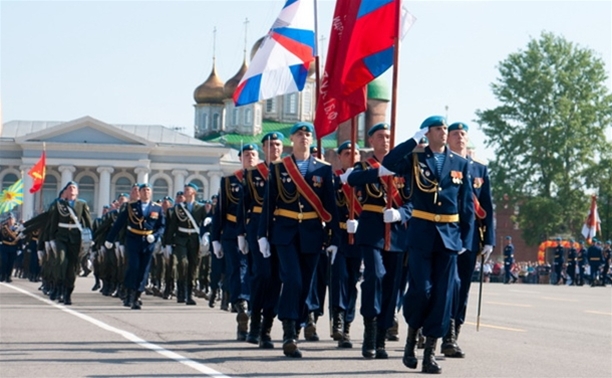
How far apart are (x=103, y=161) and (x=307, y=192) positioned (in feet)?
321

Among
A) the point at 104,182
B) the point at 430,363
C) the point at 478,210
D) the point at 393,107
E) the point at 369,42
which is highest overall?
the point at 104,182

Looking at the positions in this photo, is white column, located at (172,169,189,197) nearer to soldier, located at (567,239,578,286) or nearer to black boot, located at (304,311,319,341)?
soldier, located at (567,239,578,286)

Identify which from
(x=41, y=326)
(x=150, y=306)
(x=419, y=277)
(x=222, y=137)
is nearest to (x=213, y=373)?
(x=419, y=277)

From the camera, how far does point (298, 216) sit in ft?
40.5

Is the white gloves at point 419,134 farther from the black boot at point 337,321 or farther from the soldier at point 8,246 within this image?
the soldier at point 8,246

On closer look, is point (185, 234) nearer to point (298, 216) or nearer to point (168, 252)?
point (168, 252)

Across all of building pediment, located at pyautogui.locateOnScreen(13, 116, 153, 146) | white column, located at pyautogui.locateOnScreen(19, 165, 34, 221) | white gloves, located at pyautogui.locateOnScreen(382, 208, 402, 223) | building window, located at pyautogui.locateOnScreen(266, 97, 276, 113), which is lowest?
white gloves, located at pyautogui.locateOnScreen(382, 208, 402, 223)

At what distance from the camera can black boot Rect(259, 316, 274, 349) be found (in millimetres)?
12666

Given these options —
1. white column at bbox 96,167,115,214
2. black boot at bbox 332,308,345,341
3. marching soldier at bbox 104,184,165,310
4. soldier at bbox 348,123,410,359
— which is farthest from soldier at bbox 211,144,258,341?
white column at bbox 96,167,115,214

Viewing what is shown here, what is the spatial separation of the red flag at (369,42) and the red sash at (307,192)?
1.57 metres

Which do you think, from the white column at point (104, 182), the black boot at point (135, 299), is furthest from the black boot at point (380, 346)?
the white column at point (104, 182)

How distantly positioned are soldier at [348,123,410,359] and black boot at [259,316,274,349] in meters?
1.11

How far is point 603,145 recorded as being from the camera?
75.1 m

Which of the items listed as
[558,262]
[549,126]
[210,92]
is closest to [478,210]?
[558,262]
